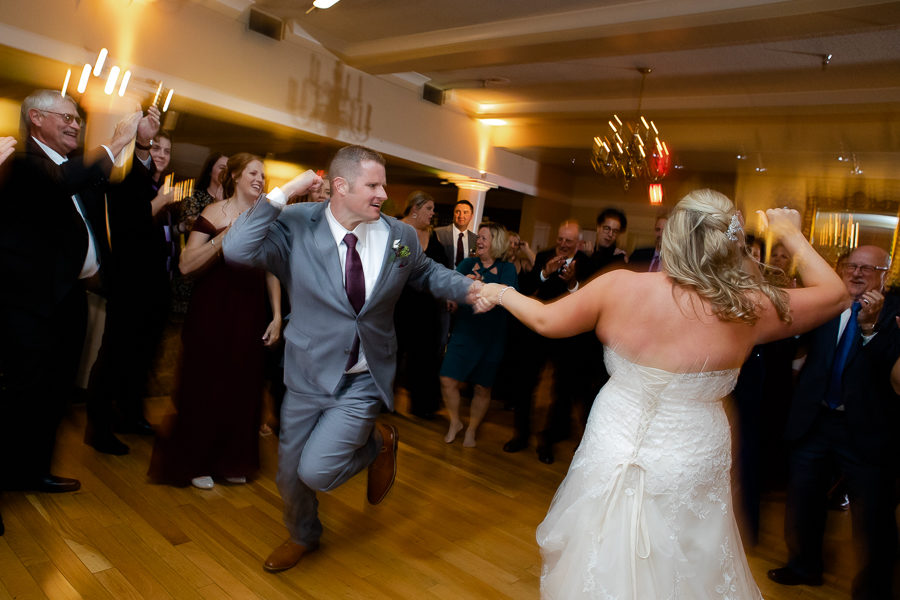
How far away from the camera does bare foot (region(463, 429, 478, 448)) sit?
4082 millimetres

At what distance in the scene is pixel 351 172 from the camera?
7.59 feet

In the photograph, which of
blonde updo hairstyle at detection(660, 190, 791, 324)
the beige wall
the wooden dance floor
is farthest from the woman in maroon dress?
the beige wall

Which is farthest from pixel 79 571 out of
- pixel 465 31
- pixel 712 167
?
pixel 712 167

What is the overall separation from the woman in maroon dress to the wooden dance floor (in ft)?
0.56

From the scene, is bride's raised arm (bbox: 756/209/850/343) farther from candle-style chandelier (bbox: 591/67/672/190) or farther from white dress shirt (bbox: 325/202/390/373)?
candle-style chandelier (bbox: 591/67/672/190)

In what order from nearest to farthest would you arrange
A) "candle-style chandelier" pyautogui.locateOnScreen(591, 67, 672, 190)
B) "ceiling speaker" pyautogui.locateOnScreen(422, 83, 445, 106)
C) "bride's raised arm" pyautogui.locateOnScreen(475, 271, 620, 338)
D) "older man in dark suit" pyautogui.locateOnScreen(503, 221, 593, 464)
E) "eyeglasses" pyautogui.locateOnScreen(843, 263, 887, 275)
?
"bride's raised arm" pyautogui.locateOnScreen(475, 271, 620, 338) < "eyeglasses" pyautogui.locateOnScreen(843, 263, 887, 275) < "older man in dark suit" pyautogui.locateOnScreen(503, 221, 593, 464) < "candle-style chandelier" pyautogui.locateOnScreen(591, 67, 672, 190) < "ceiling speaker" pyautogui.locateOnScreen(422, 83, 445, 106)

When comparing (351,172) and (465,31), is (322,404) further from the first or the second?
(465,31)

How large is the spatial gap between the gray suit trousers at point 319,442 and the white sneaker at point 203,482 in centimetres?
76

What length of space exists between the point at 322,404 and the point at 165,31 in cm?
464

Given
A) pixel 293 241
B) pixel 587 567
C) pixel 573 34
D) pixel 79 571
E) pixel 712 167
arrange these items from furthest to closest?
pixel 712 167 < pixel 573 34 < pixel 293 241 < pixel 79 571 < pixel 587 567

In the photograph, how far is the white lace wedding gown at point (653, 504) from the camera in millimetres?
1594

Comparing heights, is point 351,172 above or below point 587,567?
above

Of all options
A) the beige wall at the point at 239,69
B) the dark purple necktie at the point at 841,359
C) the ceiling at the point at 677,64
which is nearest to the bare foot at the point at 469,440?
the dark purple necktie at the point at 841,359

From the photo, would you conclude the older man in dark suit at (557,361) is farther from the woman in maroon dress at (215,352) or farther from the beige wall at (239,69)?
the beige wall at (239,69)
